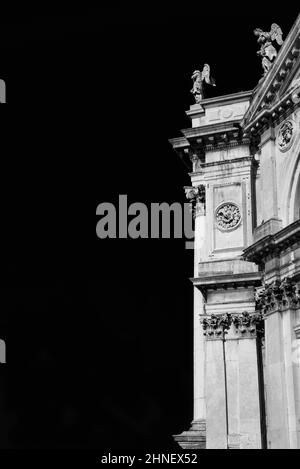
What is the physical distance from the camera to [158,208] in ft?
139

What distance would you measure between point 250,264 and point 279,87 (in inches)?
273

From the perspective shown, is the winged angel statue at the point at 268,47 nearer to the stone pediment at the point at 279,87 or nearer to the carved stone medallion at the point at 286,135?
the stone pediment at the point at 279,87

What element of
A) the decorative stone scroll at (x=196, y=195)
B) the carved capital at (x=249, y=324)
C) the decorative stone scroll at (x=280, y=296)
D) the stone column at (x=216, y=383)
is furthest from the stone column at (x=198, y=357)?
the decorative stone scroll at (x=280, y=296)

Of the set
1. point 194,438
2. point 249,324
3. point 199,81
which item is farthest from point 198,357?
point 199,81

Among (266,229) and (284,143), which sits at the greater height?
(284,143)

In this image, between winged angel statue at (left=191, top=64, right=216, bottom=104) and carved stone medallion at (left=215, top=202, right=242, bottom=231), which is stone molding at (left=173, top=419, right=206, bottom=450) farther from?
winged angel statue at (left=191, top=64, right=216, bottom=104)

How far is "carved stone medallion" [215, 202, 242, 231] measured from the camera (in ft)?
99.9

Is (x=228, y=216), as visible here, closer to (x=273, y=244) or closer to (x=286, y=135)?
(x=273, y=244)

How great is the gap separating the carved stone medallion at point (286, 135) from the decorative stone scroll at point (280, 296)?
17.6 ft

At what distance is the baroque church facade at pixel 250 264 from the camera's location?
2648 cm

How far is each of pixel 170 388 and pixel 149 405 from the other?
175 centimetres
